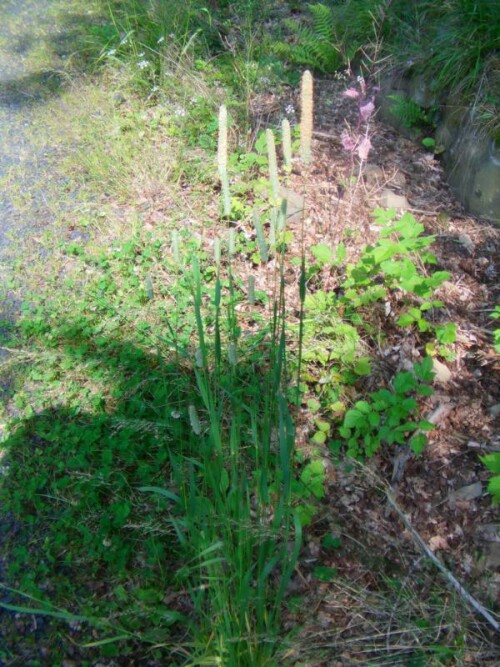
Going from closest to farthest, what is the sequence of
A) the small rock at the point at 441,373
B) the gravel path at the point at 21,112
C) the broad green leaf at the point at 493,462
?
the broad green leaf at the point at 493,462
the small rock at the point at 441,373
the gravel path at the point at 21,112

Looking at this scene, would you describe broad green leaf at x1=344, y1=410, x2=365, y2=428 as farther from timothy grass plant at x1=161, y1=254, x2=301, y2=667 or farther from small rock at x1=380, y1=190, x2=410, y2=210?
small rock at x1=380, y1=190, x2=410, y2=210

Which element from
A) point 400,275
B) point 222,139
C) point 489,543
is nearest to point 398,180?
point 400,275

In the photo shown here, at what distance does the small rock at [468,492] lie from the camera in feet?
8.30

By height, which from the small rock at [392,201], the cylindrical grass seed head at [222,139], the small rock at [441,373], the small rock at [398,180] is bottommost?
the small rock at [441,373]

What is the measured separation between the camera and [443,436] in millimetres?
2746

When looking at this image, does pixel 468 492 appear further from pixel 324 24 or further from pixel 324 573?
pixel 324 24

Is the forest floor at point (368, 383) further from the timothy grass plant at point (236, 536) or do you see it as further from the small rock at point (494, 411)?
the timothy grass plant at point (236, 536)

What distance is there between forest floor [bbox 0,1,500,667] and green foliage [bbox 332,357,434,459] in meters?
0.10

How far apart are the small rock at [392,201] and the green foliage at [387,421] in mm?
1668

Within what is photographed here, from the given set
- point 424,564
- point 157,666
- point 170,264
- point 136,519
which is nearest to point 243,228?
point 170,264

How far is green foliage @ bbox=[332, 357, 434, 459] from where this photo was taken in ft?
8.36

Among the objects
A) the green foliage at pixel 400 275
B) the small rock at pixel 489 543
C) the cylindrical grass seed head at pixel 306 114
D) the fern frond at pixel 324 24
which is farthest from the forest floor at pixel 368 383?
the fern frond at pixel 324 24

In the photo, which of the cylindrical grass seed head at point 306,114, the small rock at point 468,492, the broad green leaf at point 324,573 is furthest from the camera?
the small rock at point 468,492

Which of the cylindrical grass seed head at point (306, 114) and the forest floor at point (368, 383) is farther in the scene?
the forest floor at point (368, 383)
